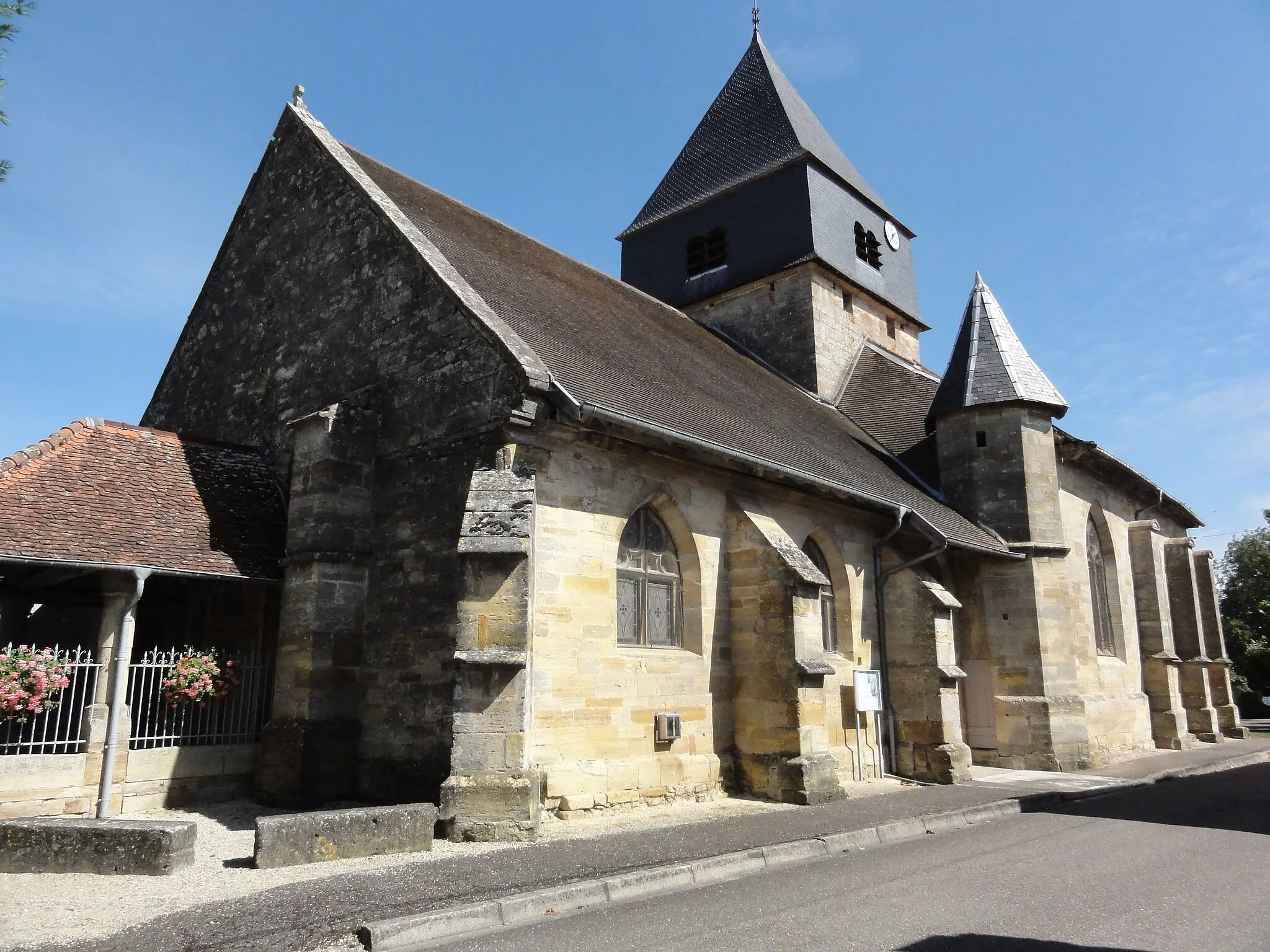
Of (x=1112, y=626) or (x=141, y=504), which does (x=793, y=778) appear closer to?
(x=141, y=504)

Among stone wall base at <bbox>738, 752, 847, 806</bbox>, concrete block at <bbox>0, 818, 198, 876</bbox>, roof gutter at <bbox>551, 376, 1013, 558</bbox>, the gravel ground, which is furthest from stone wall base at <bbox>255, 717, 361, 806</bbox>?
stone wall base at <bbox>738, 752, 847, 806</bbox>

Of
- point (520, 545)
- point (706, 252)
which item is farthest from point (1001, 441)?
point (520, 545)

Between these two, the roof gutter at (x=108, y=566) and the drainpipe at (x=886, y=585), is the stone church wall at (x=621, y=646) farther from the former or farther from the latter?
the roof gutter at (x=108, y=566)

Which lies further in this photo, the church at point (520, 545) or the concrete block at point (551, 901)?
the church at point (520, 545)

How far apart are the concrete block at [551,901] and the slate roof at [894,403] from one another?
1159 cm

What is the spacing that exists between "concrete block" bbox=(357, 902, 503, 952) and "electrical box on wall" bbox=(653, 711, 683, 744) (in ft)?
14.1

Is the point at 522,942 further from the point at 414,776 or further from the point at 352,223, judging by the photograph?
the point at 352,223

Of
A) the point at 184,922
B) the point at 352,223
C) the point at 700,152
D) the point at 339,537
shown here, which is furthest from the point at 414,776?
the point at 700,152

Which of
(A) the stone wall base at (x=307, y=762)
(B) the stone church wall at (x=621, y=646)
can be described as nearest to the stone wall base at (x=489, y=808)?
(B) the stone church wall at (x=621, y=646)

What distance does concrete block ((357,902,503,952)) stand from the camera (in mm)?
5008

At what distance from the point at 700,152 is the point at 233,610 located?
16.7 metres

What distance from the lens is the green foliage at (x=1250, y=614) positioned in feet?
110

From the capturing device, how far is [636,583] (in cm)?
1006

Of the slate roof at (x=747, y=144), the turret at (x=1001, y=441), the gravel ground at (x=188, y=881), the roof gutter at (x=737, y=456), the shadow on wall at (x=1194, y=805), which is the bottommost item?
the shadow on wall at (x=1194, y=805)
